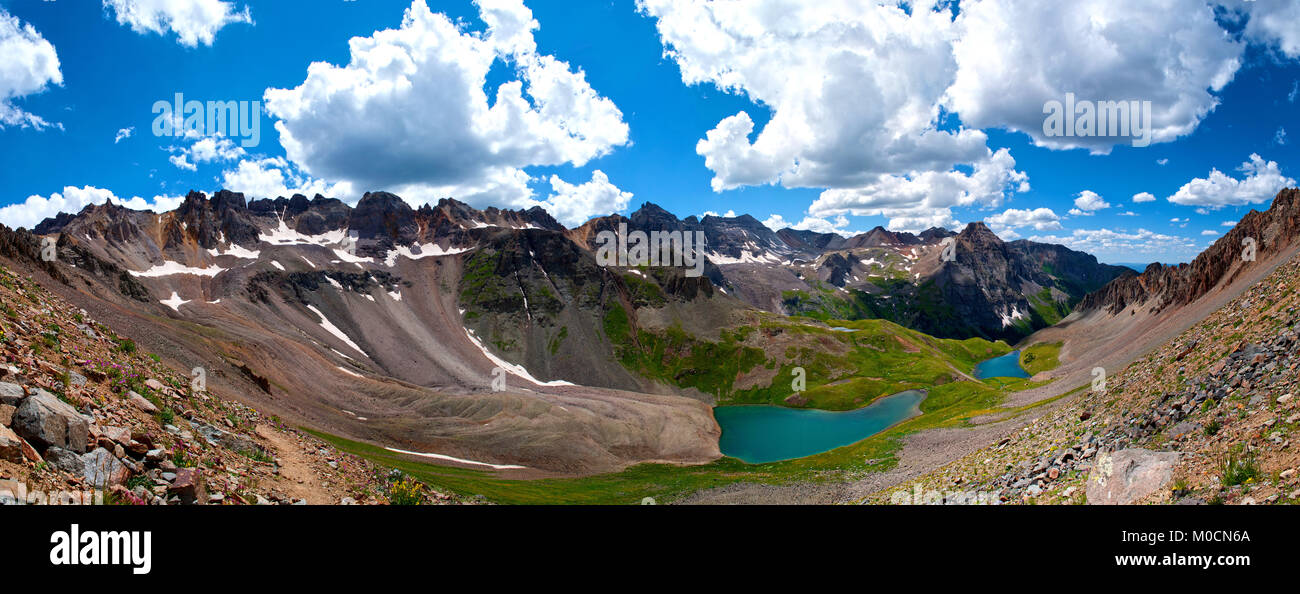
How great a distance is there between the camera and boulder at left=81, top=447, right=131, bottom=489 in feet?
33.6

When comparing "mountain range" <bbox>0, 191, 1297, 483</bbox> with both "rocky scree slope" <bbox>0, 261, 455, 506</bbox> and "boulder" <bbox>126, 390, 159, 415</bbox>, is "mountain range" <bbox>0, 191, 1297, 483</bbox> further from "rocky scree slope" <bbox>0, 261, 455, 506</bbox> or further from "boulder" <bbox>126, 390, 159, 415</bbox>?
"boulder" <bbox>126, 390, 159, 415</bbox>

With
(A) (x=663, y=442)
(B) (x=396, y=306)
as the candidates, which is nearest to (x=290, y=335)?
(B) (x=396, y=306)

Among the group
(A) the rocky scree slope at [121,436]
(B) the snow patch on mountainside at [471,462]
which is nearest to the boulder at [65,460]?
(A) the rocky scree slope at [121,436]

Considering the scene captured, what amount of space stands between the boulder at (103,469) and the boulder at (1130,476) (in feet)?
83.2

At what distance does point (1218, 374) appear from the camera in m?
21.8

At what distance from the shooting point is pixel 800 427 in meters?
120

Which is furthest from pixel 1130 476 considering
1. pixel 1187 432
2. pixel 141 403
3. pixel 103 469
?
pixel 141 403

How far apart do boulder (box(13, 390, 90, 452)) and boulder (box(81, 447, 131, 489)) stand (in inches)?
11.5

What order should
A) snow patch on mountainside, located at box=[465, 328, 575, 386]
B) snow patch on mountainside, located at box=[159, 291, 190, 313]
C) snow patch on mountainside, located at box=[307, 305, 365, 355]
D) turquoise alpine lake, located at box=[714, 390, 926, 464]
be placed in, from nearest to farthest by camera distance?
1. turquoise alpine lake, located at box=[714, 390, 926, 464]
2. snow patch on mountainside, located at box=[159, 291, 190, 313]
3. snow patch on mountainside, located at box=[307, 305, 365, 355]
4. snow patch on mountainside, located at box=[465, 328, 575, 386]

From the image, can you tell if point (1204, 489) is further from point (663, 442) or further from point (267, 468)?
point (663, 442)

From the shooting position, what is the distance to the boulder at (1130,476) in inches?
642

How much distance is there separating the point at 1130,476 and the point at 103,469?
26.7 meters

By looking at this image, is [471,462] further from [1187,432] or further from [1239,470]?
[1239,470]

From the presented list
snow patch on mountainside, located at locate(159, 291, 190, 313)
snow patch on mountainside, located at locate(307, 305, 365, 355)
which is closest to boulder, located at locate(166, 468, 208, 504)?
snow patch on mountainside, located at locate(307, 305, 365, 355)
